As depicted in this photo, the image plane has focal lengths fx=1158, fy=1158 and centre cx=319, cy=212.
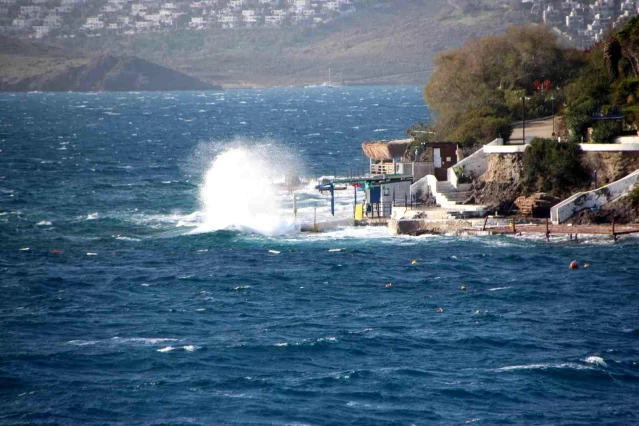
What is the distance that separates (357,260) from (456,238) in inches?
253

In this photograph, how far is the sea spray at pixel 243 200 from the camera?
60750 mm

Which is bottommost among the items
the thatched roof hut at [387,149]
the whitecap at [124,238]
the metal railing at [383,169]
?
the whitecap at [124,238]

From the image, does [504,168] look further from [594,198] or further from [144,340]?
[144,340]

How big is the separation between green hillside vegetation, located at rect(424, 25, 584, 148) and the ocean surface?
14873 mm

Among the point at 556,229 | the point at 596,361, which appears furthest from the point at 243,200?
the point at 596,361

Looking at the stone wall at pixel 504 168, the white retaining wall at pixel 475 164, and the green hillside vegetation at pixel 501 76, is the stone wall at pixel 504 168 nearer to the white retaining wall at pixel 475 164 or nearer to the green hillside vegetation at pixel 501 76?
the white retaining wall at pixel 475 164

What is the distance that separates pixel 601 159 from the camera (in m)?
59.8

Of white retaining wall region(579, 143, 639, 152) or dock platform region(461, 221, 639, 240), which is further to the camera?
white retaining wall region(579, 143, 639, 152)

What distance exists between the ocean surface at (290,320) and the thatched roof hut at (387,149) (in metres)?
8.83

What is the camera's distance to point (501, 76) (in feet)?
285

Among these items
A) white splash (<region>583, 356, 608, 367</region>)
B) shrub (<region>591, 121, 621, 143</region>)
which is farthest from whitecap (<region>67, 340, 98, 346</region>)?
shrub (<region>591, 121, 621, 143</region>)

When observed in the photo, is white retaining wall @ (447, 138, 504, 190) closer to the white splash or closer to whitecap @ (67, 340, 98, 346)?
the white splash

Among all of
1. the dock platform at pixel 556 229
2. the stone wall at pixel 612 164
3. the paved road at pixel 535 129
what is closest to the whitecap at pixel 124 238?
the dock platform at pixel 556 229

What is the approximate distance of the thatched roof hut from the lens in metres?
79.1
